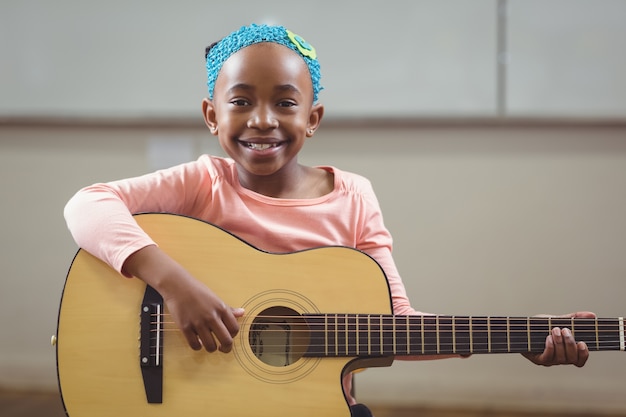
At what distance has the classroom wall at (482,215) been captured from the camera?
2223mm

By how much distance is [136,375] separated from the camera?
1084 mm

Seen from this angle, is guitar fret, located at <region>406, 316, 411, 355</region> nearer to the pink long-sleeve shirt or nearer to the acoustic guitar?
the acoustic guitar

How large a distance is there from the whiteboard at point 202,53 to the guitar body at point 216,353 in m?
1.17

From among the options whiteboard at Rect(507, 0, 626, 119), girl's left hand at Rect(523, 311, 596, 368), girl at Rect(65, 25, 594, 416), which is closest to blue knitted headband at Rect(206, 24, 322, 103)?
girl at Rect(65, 25, 594, 416)

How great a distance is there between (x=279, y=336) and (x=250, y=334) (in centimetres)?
5

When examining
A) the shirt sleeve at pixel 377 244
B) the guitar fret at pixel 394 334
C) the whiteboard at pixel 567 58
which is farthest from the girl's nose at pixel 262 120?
the whiteboard at pixel 567 58

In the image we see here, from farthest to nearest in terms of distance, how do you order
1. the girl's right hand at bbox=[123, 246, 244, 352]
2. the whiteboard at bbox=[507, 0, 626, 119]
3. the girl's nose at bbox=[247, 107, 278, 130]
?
the whiteboard at bbox=[507, 0, 626, 119], the girl's nose at bbox=[247, 107, 278, 130], the girl's right hand at bbox=[123, 246, 244, 352]

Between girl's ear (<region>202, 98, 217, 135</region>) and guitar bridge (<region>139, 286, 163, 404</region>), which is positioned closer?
guitar bridge (<region>139, 286, 163, 404</region>)

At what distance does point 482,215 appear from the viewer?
226 cm

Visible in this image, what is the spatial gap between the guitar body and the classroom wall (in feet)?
3.77

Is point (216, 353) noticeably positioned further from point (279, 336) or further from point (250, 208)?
point (250, 208)

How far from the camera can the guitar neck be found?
112cm

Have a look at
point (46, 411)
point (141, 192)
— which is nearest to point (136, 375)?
point (141, 192)

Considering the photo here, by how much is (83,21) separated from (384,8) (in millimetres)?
1012
